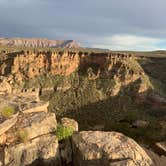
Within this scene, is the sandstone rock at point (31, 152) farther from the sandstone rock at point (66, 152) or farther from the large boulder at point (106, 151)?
the large boulder at point (106, 151)

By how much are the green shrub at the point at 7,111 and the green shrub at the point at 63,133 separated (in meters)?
2.29

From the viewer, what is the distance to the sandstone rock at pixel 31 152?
12.9 m

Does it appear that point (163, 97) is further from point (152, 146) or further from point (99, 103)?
point (152, 146)

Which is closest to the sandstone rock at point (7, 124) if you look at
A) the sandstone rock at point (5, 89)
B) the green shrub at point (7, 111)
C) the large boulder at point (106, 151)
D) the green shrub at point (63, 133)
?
the green shrub at point (7, 111)

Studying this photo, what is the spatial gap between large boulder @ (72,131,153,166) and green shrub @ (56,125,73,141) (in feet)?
1.68

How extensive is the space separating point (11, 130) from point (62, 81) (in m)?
56.6

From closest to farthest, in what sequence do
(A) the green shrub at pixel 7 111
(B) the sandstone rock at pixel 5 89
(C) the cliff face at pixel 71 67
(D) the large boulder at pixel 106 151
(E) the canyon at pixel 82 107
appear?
(D) the large boulder at pixel 106 151 < (E) the canyon at pixel 82 107 < (A) the green shrub at pixel 7 111 < (B) the sandstone rock at pixel 5 89 < (C) the cliff face at pixel 71 67

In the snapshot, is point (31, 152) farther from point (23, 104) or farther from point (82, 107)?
point (82, 107)

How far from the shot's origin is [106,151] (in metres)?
12.7

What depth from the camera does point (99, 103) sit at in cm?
6316

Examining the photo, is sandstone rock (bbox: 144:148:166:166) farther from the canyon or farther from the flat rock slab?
the flat rock slab

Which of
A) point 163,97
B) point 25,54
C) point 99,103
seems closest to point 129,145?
point 99,103

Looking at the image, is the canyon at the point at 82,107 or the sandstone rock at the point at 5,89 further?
the sandstone rock at the point at 5,89

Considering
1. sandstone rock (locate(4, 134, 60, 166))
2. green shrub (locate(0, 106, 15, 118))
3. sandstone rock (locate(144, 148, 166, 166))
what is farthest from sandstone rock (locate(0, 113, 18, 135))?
sandstone rock (locate(144, 148, 166, 166))
